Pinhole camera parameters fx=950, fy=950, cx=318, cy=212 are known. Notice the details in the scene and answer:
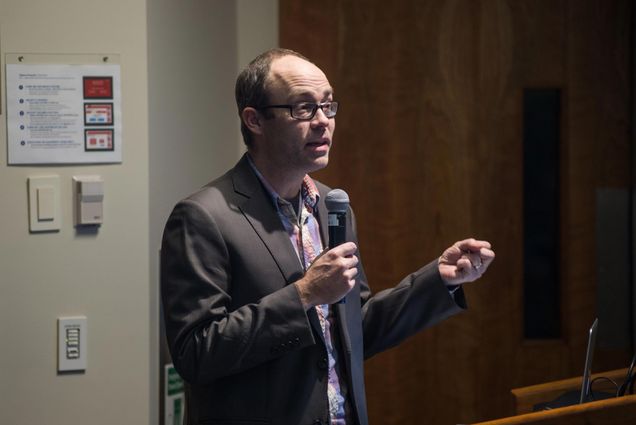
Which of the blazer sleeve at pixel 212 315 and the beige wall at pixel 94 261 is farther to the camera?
the beige wall at pixel 94 261

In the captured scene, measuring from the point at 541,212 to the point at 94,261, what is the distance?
5.81ft

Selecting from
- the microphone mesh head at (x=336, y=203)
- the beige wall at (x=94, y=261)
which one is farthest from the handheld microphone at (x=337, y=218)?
the beige wall at (x=94, y=261)

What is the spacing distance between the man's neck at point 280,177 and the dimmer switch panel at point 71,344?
871mm

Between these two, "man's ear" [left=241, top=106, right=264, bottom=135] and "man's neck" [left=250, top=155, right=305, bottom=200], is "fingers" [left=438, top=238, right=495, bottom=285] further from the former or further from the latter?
"man's ear" [left=241, top=106, right=264, bottom=135]

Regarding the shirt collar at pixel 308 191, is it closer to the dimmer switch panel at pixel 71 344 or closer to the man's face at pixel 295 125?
the man's face at pixel 295 125

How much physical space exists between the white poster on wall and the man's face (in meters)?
0.75

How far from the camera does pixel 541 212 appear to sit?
12.0 ft

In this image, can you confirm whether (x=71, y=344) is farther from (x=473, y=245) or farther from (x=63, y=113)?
(x=473, y=245)

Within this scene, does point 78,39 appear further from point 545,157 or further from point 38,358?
point 545,157

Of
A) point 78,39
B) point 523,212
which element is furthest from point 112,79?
point 523,212

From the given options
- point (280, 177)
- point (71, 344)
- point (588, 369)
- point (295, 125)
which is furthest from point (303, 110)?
point (71, 344)

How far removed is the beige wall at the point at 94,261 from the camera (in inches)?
106

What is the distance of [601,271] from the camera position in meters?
3.65

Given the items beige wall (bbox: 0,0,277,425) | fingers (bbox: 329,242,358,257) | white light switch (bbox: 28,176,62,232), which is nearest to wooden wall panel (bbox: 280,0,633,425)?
beige wall (bbox: 0,0,277,425)
